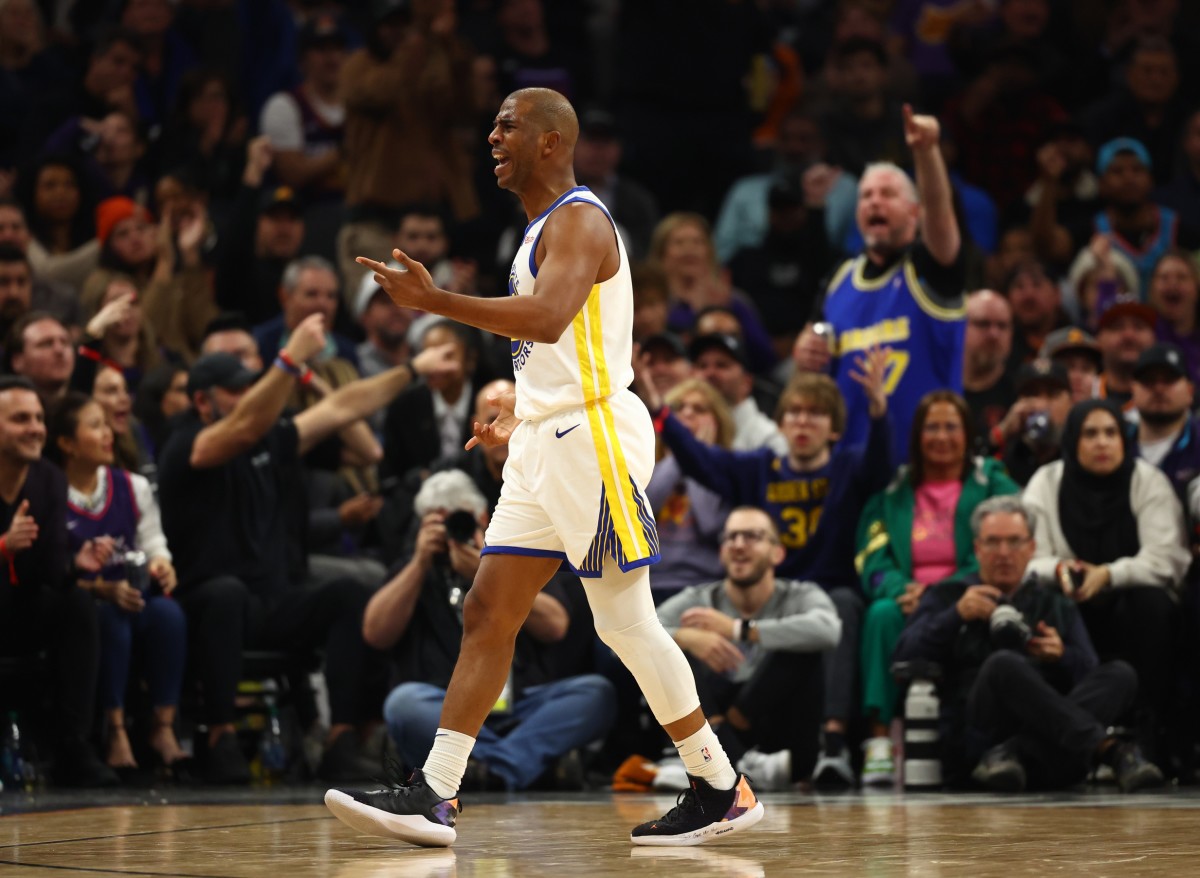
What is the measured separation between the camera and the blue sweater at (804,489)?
28.8 feet

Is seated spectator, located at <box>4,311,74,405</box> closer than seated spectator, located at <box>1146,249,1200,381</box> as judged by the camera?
Yes

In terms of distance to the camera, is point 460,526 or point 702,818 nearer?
point 702,818

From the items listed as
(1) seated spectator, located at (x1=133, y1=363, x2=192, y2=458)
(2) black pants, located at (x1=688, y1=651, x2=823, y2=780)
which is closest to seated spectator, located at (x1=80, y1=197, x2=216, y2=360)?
(1) seated spectator, located at (x1=133, y1=363, x2=192, y2=458)

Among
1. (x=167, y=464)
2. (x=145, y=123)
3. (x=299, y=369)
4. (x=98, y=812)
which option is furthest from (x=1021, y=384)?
(x=145, y=123)

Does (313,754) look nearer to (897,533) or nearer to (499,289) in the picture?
(897,533)

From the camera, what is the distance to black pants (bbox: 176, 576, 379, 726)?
8555 mm

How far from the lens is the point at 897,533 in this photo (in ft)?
28.2

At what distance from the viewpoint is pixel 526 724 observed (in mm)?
8102

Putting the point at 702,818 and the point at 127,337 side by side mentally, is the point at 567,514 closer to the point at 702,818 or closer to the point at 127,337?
the point at 702,818

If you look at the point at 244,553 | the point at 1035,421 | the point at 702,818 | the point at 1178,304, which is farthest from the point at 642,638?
the point at 1178,304

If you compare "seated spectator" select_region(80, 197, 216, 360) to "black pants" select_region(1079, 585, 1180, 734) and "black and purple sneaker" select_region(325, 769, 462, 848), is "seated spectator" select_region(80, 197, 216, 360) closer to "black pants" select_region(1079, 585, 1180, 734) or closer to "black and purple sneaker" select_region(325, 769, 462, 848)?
"black pants" select_region(1079, 585, 1180, 734)

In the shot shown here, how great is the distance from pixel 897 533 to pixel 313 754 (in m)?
2.87

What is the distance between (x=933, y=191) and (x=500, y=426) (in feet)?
11.1

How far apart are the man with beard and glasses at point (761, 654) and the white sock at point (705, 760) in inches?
107
